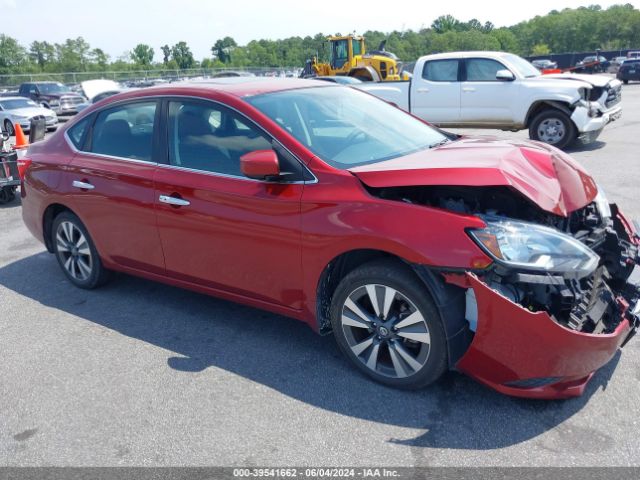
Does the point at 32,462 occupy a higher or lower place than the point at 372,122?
lower

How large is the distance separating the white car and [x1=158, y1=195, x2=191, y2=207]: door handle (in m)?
19.6

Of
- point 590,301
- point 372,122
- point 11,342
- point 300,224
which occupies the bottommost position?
point 11,342

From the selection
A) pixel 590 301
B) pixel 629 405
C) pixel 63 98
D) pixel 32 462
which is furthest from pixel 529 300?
pixel 63 98

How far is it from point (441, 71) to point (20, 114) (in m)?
16.4

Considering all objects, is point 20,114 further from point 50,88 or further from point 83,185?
point 83,185

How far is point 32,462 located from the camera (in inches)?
115

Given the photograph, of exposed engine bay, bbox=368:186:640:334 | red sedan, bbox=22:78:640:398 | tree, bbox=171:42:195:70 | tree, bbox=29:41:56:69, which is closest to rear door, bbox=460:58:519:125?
red sedan, bbox=22:78:640:398

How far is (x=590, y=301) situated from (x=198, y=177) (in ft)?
8.23

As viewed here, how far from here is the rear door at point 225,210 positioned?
3.54 meters

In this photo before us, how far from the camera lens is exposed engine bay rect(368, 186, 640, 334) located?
288 cm

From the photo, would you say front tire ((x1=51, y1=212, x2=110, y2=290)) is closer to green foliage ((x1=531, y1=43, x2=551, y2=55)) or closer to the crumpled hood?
the crumpled hood

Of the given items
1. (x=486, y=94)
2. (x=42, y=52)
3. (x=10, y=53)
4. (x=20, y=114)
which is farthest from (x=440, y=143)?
(x=42, y=52)

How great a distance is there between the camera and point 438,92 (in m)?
12.4

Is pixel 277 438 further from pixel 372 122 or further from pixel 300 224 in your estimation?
pixel 372 122
